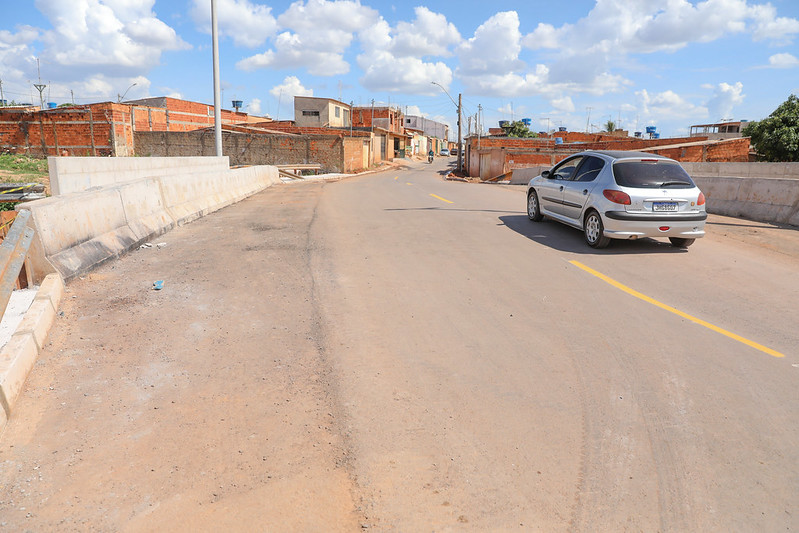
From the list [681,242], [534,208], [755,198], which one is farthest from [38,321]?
[755,198]

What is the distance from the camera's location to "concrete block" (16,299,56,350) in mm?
4496

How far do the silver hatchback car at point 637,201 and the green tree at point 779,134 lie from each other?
33858 millimetres

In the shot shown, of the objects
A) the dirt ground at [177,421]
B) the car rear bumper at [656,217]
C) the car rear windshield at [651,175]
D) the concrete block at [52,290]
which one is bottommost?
the dirt ground at [177,421]

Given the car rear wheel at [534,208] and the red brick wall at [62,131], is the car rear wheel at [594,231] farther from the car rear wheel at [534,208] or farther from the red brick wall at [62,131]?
the red brick wall at [62,131]

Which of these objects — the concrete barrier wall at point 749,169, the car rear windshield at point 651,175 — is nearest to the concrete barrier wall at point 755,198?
the car rear windshield at point 651,175

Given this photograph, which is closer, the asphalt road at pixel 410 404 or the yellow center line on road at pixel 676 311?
the asphalt road at pixel 410 404

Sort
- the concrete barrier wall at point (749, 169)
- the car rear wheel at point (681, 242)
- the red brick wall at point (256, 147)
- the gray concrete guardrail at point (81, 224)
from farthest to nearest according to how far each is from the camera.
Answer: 1. the red brick wall at point (256, 147)
2. the concrete barrier wall at point (749, 169)
3. the car rear wheel at point (681, 242)
4. the gray concrete guardrail at point (81, 224)

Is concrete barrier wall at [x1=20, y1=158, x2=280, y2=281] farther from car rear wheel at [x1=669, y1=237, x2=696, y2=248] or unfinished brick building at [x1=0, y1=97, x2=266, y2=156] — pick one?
unfinished brick building at [x1=0, y1=97, x2=266, y2=156]

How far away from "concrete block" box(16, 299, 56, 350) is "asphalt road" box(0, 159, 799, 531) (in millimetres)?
132

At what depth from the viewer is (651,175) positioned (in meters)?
9.45

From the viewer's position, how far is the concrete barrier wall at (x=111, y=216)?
20.9 ft

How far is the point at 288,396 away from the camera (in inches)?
158

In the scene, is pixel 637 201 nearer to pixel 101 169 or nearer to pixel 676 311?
pixel 676 311

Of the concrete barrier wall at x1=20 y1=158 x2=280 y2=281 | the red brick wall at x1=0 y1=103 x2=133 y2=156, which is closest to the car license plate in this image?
the concrete barrier wall at x1=20 y1=158 x2=280 y2=281
